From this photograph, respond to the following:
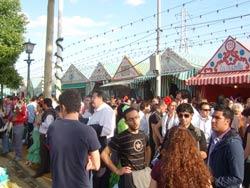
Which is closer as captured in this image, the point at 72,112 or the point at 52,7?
the point at 72,112

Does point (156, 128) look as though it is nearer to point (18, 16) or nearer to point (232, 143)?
point (232, 143)

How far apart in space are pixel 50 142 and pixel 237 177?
5.74 ft

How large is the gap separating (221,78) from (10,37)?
1543 cm

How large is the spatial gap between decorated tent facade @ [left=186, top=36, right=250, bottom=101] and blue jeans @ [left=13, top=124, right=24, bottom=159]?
7812 mm

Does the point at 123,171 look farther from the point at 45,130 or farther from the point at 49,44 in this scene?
the point at 49,44

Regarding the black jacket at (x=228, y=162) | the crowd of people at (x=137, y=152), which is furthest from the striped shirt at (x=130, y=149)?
the black jacket at (x=228, y=162)

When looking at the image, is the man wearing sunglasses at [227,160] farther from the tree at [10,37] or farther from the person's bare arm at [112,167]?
the tree at [10,37]

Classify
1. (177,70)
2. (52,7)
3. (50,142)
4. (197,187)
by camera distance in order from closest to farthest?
(197,187), (50,142), (52,7), (177,70)

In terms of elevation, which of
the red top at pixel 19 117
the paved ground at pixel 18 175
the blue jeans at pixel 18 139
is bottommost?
the paved ground at pixel 18 175

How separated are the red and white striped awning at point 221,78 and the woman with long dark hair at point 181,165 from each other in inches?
525

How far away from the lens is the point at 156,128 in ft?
28.7

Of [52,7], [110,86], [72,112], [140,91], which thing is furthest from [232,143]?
[110,86]

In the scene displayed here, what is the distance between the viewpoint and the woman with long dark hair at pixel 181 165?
10.4 feet

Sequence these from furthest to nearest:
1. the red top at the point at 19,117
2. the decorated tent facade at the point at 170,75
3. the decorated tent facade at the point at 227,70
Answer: the decorated tent facade at the point at 170,75 → the decorated tent facade at the point at 227,70 → the red top at the point at 19,117
